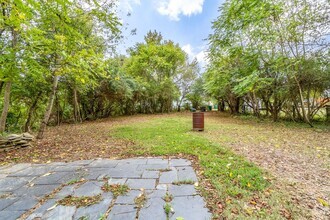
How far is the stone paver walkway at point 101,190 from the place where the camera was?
183cm

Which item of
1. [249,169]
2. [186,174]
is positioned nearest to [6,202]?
[186,174]

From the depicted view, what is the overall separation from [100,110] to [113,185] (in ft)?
44.9

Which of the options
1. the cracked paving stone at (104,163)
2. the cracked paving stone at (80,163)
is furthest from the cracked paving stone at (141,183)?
the cracked paving stone at (80,163)

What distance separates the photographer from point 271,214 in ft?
5.98

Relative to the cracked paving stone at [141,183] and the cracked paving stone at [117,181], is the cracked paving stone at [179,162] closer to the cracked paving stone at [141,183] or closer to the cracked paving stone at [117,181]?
the cracked paving stone at [141,183]

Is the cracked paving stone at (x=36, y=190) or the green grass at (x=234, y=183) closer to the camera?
the green grass at (x=234, y=183)

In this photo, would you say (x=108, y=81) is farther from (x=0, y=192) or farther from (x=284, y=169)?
(x=284, y=169)

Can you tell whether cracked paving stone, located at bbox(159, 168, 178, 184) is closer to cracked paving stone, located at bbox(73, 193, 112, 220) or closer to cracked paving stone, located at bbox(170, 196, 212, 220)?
cracked paving stone, located at bbox(170, 196, 212, 220)

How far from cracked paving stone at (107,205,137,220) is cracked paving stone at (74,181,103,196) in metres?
0.47

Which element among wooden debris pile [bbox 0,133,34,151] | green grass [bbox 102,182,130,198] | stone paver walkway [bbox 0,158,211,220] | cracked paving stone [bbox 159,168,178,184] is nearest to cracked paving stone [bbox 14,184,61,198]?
stone paver walkway [bbox 0,158,211,220]

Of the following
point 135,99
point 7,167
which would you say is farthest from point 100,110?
point 7,167

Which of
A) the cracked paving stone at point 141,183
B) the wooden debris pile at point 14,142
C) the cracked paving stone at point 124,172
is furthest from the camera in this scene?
the wooden debris pile at point 14,142

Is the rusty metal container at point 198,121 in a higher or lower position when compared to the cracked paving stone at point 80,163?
higher

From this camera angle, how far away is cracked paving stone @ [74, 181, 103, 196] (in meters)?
2.22
